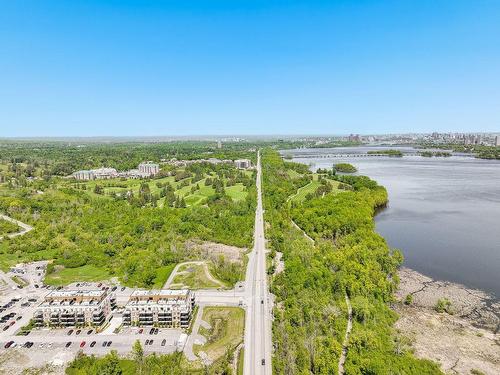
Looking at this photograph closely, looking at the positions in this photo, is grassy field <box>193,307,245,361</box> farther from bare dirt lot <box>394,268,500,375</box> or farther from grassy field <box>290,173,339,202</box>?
grassy field <box>290,173,339,202</box>

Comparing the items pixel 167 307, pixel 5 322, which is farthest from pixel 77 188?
pixel 167 307

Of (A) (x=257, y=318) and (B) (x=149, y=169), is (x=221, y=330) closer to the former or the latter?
(A) (x=257, y=318)

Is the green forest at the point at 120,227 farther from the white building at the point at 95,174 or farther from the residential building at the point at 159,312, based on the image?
the white building at the point at 95,174

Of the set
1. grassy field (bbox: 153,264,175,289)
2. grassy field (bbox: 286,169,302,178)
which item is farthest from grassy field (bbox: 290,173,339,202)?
grassy field (bbox: 153,264,175,289)

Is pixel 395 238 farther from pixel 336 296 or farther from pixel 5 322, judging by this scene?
pixel 5 322

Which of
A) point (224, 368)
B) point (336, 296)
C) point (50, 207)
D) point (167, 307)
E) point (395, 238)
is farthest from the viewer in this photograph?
point (50, 207)

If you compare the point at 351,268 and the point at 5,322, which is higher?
the point at 351,268

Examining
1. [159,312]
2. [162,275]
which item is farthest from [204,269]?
[159,312]

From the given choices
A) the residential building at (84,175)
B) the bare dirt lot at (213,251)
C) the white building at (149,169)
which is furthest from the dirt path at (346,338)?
the residential building at (84,175)
